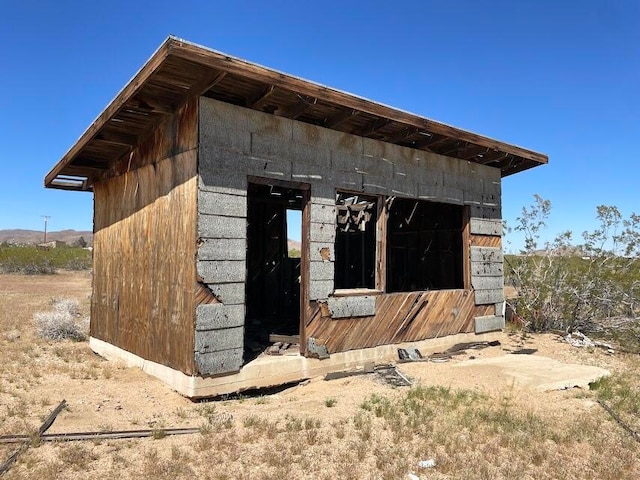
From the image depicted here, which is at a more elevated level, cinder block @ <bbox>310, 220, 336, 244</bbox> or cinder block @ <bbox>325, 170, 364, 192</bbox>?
cinder block @ <bbox>325, 170, 364, 192</bbox>

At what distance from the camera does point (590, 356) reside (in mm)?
9641

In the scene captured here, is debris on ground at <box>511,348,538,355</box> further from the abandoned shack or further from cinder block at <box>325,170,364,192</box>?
cinder block at <box>325,170,364,192</box>

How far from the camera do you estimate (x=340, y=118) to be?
7.55 meters

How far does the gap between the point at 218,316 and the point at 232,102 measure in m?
3.08

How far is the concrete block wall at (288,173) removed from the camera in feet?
20.8

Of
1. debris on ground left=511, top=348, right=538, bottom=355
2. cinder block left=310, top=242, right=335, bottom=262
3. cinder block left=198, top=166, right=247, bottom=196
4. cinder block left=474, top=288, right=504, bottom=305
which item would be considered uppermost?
cinder block left=198, top=166, right=247, bottom=196

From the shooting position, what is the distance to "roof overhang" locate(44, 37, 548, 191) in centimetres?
571

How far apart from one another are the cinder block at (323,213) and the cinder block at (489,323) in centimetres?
474

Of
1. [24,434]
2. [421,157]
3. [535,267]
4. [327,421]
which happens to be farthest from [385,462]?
[535,267]

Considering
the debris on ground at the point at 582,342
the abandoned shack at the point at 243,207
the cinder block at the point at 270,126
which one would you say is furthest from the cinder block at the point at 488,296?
the cinder block at the point at 270,126

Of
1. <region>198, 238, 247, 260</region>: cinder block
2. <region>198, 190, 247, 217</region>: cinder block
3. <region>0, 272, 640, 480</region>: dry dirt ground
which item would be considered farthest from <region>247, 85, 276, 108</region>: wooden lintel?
<region>0, 272, 640, 480</region>: dry dirt ground

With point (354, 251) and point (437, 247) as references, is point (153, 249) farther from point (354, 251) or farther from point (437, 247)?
point (437, 247)

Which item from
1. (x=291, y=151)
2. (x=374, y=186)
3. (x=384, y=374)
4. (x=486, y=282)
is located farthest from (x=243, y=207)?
(x=486, y=282)

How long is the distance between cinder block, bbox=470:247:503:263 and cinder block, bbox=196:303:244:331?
5968mm
